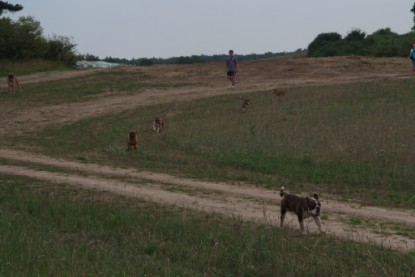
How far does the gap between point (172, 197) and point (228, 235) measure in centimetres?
447

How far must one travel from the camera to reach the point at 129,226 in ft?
33.4

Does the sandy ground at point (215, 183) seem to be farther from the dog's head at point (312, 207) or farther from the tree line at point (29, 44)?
the tree line at point (29, 44)

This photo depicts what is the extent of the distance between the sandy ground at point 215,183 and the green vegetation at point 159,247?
3.34 ft

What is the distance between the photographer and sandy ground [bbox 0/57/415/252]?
37.8ft

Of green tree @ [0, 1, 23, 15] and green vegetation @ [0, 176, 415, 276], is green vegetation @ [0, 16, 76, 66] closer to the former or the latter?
green tree @ [0, 1, 23, 15]

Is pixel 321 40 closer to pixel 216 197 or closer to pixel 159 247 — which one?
pixel 216 197

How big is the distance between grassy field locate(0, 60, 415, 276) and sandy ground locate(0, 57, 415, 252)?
0.81 metres

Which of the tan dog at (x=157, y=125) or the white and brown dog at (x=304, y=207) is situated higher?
the white and brown dog at (x=304, y=207)

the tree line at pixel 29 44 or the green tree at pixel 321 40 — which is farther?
the green tree at pixel 321 40

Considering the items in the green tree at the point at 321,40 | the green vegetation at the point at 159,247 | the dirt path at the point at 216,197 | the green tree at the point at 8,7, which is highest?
the green tree at the point at 8,7

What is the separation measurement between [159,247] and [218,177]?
800 cm

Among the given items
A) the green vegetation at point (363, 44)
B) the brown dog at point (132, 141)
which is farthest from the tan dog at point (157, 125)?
the green vegetation at point (363, 44)

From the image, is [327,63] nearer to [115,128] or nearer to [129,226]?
[115,128]

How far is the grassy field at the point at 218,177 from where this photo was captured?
26.5ft
